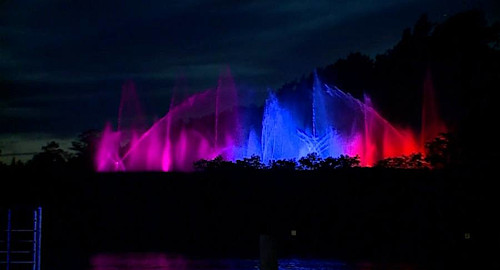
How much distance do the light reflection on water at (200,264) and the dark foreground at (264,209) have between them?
6.10 metres

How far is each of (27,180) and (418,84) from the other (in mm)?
27632

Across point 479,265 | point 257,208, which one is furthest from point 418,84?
point 479,265

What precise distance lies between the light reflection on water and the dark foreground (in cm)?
610

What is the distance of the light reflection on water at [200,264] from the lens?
2239 cm

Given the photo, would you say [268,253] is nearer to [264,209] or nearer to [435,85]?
[264,209]

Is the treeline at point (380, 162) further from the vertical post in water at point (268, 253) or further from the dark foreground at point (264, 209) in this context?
the vertical post in water at point (268, 253)

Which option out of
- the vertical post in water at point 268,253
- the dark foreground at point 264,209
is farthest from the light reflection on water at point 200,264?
the vertical post in water at point 268,253

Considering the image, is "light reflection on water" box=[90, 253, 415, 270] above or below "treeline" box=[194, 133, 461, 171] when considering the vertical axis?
below

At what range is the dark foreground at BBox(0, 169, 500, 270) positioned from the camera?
3422 centimetres

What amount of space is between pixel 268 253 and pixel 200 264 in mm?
14021

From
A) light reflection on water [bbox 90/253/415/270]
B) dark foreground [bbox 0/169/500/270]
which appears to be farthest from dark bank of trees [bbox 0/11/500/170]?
light reflection on water [bbox 90/253/415/270]

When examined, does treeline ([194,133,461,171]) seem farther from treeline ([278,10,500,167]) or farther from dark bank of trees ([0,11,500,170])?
treeline ([278,10,500,167])

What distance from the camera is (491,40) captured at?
52469 millimetres

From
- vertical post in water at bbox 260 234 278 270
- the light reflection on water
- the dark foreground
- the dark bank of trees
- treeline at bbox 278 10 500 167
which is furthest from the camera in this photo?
treeline at bbox 278 10 500 167
